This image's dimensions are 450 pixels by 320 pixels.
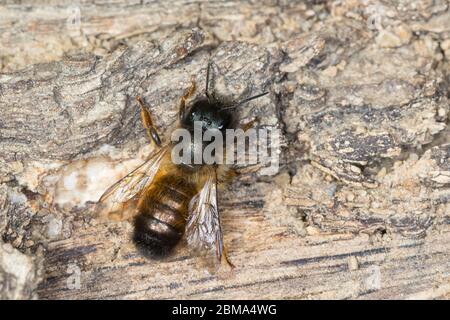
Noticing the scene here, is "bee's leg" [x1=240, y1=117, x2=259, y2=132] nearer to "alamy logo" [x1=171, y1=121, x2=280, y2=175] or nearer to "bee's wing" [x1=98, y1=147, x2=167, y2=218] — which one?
"alamy logo" [x1=171, y1=121, x2=280, y2=175]

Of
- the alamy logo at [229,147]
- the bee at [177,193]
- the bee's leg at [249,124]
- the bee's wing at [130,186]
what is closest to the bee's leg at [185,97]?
the bee at [177,193]

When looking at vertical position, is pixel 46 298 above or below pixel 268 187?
below

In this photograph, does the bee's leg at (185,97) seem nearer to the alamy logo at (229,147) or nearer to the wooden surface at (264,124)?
the wooden surface at (264,124)

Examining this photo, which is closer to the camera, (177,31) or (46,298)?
(46,298)

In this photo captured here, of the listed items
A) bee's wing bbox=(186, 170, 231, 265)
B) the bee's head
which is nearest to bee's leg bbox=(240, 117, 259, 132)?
the bee's head

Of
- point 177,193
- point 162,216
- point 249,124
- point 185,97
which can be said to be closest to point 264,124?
point 249,124

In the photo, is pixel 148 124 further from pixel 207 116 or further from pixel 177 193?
pixel 177 193
